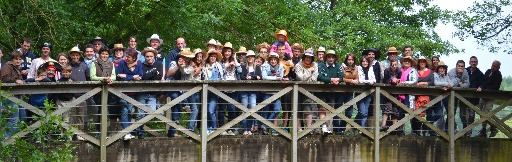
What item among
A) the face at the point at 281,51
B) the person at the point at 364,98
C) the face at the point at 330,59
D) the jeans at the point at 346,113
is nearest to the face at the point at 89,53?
the face at the point at 281,51

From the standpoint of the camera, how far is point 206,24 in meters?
22.5

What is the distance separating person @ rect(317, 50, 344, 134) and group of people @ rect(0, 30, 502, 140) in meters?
0.01

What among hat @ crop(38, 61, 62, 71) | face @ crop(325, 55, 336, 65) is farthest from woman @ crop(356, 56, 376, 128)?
hat @ crop(38, 61, 62, 71)

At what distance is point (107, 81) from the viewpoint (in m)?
15.4

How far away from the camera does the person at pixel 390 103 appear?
58.8 feet

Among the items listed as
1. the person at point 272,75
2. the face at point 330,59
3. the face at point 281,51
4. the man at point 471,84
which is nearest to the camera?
the person at point 272,75

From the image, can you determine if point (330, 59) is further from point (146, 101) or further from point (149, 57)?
point (146, 101)

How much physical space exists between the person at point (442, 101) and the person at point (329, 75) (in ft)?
5.58

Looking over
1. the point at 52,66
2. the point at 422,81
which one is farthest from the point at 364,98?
the point at 52,66

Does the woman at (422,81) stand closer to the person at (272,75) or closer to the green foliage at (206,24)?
the person at (272,75)

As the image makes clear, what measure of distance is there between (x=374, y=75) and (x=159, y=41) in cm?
332

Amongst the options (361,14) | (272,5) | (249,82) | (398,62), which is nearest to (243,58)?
(249,82)

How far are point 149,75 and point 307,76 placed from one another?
97.0 inches

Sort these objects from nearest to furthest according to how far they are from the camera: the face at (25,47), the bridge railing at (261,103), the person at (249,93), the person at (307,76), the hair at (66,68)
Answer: the bridge railing at (261,103) → the hair at (66,68) → the face at (25,47) → the person at (249,93) → the person at (307,76)
